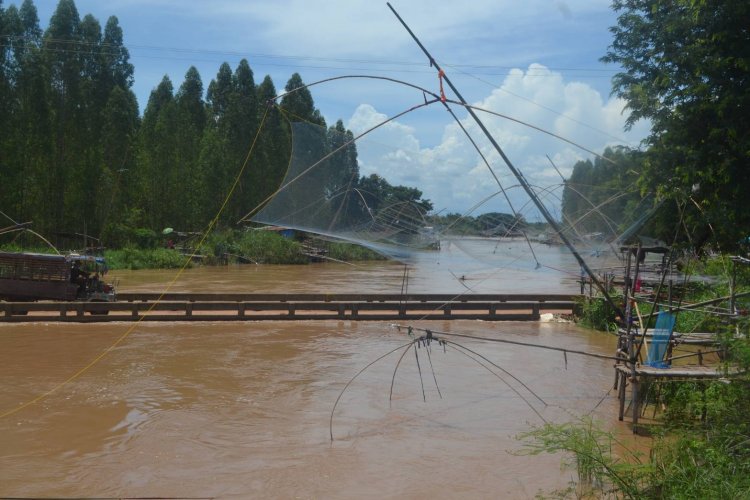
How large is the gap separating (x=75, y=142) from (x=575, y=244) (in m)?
32.7

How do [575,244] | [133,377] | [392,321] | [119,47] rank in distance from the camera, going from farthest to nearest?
[119,47]
[392,321]
[133,377]
[575,244]

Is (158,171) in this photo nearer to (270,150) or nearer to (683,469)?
(270,150)

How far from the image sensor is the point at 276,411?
352 inches

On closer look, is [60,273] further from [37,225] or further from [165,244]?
[165,244]

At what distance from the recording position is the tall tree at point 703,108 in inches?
376

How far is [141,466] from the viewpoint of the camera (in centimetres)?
680

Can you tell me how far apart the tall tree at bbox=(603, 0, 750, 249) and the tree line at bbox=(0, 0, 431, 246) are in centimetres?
1906

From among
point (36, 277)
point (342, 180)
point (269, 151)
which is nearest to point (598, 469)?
point (342, 180)

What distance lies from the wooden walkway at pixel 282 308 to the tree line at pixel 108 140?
10830mm

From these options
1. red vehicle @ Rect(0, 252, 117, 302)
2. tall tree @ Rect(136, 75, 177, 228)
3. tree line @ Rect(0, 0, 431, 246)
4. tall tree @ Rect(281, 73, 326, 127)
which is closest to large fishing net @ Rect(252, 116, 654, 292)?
red vehicle @ Rect(0, 252, 117, 302)

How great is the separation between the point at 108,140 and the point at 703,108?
110 feet

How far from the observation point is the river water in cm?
653

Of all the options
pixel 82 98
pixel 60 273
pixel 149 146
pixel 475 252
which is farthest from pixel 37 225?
pixel 475 252

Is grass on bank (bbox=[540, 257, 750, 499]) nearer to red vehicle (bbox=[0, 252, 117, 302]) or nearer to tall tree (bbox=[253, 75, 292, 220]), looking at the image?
red vehicle (bbox=[0, 252, 117, 302])
